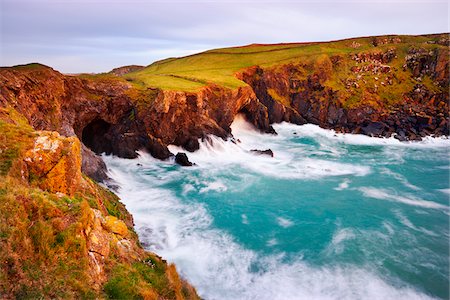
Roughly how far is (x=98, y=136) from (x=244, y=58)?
125ft

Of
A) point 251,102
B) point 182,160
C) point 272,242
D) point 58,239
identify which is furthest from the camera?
point 251,102

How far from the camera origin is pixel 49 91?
24.5 meters

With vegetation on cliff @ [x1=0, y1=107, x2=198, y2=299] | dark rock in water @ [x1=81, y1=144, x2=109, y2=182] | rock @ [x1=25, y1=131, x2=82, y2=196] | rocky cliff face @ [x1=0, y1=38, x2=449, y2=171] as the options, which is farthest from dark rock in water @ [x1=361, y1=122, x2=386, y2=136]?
rock @ [x1=25, y1=131, x2=82, y2=196]

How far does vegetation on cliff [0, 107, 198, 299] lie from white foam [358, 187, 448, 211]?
64.8 feet

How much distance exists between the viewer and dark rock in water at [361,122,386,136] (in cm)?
4719

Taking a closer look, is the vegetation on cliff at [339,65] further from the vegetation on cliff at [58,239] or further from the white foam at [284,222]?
the vegetation on cliff at [58,239]

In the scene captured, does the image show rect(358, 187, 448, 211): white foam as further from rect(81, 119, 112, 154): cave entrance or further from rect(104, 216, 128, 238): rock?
rect(81, 119, 112, 154): cave entrance

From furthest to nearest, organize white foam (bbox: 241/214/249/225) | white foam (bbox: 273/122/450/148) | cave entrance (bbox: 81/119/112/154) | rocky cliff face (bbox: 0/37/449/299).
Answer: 1. white foam (bbox: 273/122/450/148)
2. cave entrance (bbox: 81/119/112/154)
3. white foam (bbox: 241/214/249/225)
4. rocky cliff face (bbox: 0/37/449/299)

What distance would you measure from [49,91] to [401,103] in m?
49.9

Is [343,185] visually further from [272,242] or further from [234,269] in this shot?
[234,269]

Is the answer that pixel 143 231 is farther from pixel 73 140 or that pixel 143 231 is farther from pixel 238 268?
pixel 73 140

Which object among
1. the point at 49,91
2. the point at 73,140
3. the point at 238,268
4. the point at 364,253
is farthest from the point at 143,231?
the point at 49,91

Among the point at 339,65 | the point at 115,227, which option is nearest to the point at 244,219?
the point at 115,227

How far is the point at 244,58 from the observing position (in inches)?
2453
